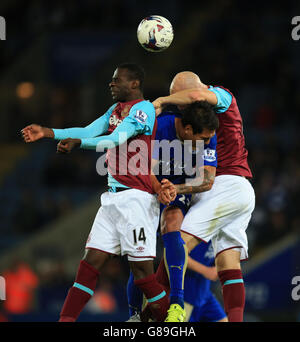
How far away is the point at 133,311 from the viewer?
6.22 m

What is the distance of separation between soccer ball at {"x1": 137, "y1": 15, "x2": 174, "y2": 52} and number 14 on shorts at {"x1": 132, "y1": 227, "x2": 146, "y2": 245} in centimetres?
155

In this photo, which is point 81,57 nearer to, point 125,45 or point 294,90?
point 125,45

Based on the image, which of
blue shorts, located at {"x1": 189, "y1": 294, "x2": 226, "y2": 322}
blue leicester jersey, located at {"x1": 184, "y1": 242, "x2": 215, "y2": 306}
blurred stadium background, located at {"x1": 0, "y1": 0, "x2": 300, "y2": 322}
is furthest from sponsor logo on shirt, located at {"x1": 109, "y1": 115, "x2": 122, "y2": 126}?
blurred stadium background, located at {"x1": 0, "y1": 0, "x2": 300, "y2": 322}

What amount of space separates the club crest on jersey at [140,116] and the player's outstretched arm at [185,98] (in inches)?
12.1

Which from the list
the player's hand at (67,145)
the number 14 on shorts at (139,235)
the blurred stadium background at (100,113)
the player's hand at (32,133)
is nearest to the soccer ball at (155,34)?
the player's hand at (67,145)

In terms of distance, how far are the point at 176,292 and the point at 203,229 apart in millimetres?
574

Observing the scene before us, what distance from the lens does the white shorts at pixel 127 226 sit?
18.2ft

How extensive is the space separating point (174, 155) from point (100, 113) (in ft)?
31.9

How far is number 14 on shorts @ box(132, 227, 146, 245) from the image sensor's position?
553 cm

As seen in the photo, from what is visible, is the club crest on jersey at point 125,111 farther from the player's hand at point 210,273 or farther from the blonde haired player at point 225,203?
the player's hand at point 210,273

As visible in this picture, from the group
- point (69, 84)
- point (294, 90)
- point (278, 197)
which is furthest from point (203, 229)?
point (69, 84)

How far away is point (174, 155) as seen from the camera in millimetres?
5965

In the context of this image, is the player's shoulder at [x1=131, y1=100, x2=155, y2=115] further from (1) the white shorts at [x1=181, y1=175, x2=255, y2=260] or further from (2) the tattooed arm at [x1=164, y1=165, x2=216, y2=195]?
(1) the white shorts at [x1=181, y1=175, x2=255, y2=260]

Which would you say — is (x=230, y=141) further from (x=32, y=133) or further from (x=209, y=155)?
(x=32, y=133)
